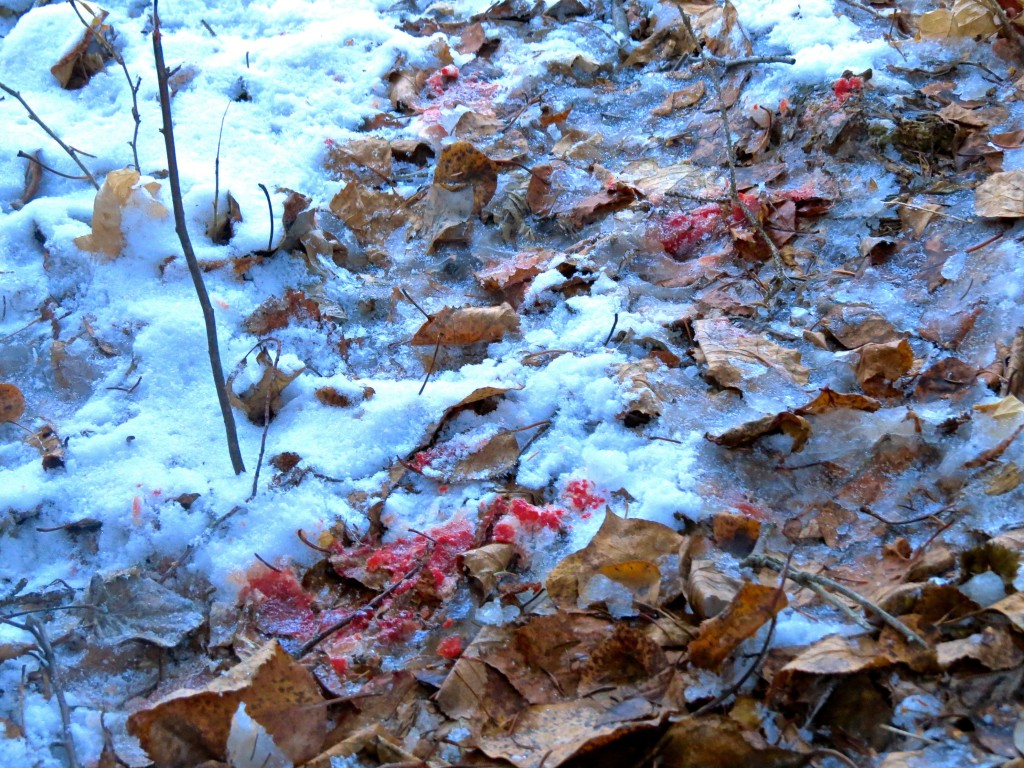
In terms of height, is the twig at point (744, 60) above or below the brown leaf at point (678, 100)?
above

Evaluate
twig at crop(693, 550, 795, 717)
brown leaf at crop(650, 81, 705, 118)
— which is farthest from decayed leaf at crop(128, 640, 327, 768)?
brown leaf at crop(650, 81, 705, 118)

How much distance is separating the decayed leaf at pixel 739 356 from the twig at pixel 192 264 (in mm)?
975

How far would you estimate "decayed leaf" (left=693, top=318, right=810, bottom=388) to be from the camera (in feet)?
5.67

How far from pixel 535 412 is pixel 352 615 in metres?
0.57

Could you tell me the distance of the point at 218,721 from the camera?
1197mm

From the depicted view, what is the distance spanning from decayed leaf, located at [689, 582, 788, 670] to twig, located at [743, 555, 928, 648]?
81 millimetres

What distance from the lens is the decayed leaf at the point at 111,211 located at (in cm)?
204

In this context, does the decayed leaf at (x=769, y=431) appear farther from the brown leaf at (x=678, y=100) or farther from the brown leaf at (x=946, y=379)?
the brown leaf at (x=678, y=100)

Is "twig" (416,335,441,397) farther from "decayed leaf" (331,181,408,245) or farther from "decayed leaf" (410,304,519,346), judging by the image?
"decayed leaf" (331,181,408,245)

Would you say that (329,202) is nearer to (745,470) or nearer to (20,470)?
(20,470)

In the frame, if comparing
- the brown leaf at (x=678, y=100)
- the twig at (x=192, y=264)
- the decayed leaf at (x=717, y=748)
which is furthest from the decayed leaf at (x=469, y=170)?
the decayed leaf at (x=717, y=748)

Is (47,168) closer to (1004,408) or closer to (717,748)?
(717,748)

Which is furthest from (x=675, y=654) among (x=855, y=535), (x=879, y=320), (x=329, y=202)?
(x=329, y=202)

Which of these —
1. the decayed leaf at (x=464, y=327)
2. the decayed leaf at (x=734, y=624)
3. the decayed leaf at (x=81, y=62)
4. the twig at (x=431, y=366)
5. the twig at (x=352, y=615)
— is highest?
the decayed leaf at (x=81, y=62)
